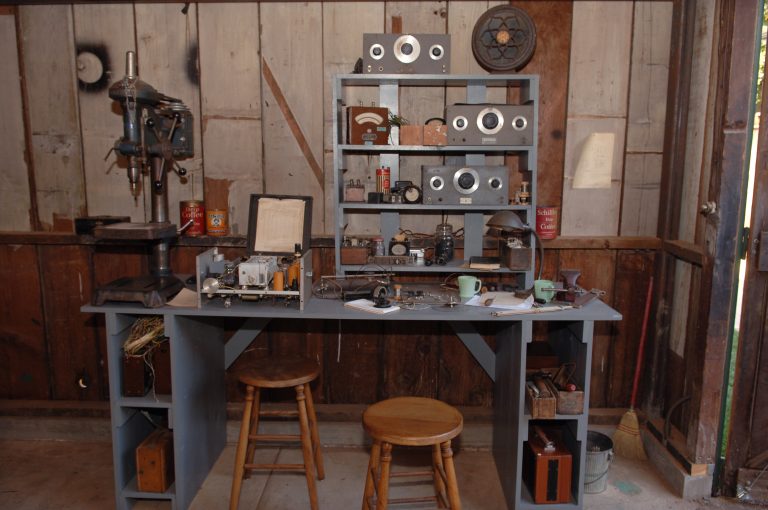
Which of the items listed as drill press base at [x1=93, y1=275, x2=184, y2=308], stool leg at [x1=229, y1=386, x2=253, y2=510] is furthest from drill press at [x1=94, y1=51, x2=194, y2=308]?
stool leg at [x1=229, y1=386, x2=253, y2=510]

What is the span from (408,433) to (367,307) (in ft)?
1.95

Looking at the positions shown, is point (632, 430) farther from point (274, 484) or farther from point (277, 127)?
point (277, 127)

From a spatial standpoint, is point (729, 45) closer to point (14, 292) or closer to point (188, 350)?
point (188, 350)

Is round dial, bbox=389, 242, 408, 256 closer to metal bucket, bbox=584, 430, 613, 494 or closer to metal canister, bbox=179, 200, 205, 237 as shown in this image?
metal canister, bbox=179, 200, 205, 237

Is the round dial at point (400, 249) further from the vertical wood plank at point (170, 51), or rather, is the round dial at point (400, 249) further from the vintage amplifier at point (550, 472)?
the vertical wood plank at point (170, 51)

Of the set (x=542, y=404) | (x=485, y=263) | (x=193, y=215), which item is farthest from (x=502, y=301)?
(x=193, y=215)

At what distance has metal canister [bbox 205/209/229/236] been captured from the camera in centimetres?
290

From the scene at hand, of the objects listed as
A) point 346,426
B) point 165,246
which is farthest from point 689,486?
Answer: point 165,246

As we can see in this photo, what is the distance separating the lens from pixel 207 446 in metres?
2.76

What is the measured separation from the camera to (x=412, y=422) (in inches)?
81.5

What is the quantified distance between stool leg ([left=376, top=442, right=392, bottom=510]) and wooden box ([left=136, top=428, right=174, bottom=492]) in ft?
3.23

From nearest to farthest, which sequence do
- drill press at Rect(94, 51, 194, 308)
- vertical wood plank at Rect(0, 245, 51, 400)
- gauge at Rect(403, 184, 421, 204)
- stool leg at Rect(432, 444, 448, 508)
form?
stool leg at Rect(432, 444, 448, 508) < drill press at Rect(94, 51, 194, 308) < gauge at Rect(403, 184, 421, 204) < vertical wood plank at Rect(0, 245, 51, 400)

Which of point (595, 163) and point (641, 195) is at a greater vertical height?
point (595, 163)

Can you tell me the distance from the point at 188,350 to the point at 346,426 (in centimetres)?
95
